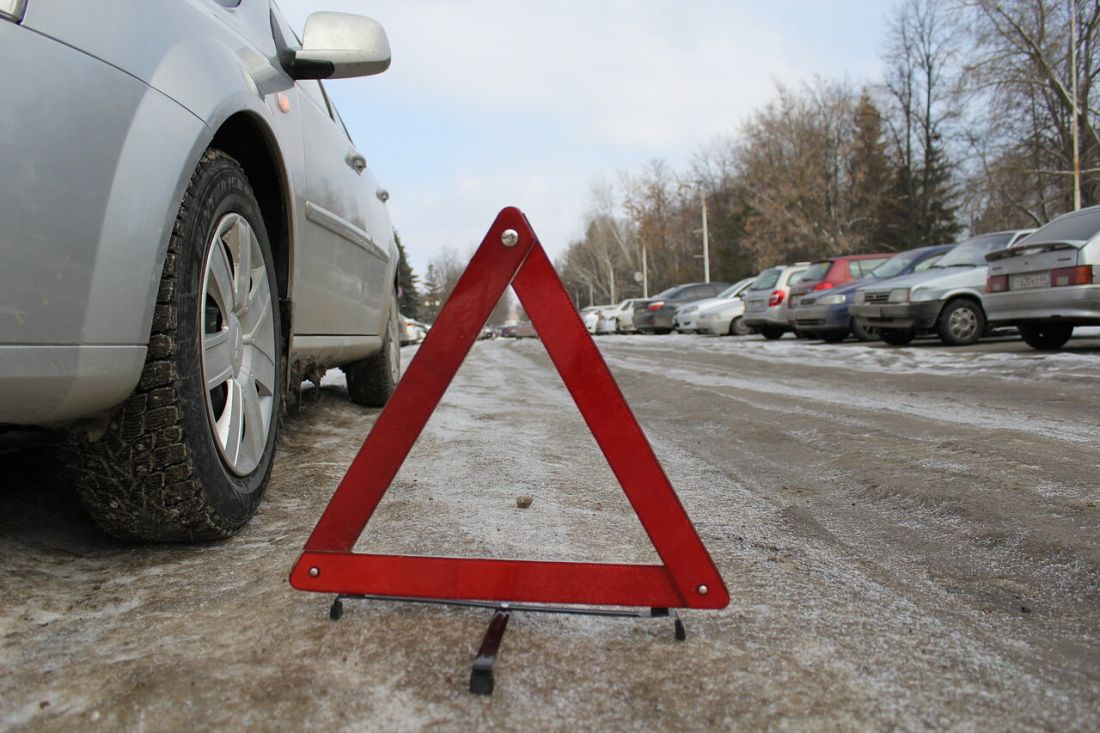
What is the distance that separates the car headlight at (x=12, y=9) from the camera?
1384 mm

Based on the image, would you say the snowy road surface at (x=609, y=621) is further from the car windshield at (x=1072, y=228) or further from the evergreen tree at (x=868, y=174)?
the evergreen tree at (x=868, y=174)

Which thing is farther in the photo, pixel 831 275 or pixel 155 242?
pixel 831 275

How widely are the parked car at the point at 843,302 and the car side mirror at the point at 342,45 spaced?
34.0 ft

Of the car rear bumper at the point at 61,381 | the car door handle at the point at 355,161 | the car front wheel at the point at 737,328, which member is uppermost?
the car door handle at the point at 355,161

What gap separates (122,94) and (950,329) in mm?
10413

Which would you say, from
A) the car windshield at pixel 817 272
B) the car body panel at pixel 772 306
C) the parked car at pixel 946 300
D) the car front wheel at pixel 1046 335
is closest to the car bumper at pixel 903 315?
the parked car at pixel 946 300

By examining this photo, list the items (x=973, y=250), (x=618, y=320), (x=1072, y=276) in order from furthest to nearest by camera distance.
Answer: (x=618, y=320) < (x=973, y=250) < (x=1072, y=276)

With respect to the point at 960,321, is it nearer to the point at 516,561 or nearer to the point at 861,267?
the point at 861,267

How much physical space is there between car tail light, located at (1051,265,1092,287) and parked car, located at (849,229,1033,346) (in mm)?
2171

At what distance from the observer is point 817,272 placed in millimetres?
13992

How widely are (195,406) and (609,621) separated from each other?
107 centimetres

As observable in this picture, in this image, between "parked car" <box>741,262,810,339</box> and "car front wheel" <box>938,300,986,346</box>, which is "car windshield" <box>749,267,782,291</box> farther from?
"car front wheel" <box>938,300,986,346</box>

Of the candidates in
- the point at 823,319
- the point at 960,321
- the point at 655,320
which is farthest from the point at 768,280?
the point at 655,320

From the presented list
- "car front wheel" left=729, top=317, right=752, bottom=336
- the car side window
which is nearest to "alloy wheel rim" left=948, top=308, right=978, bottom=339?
the car side window
